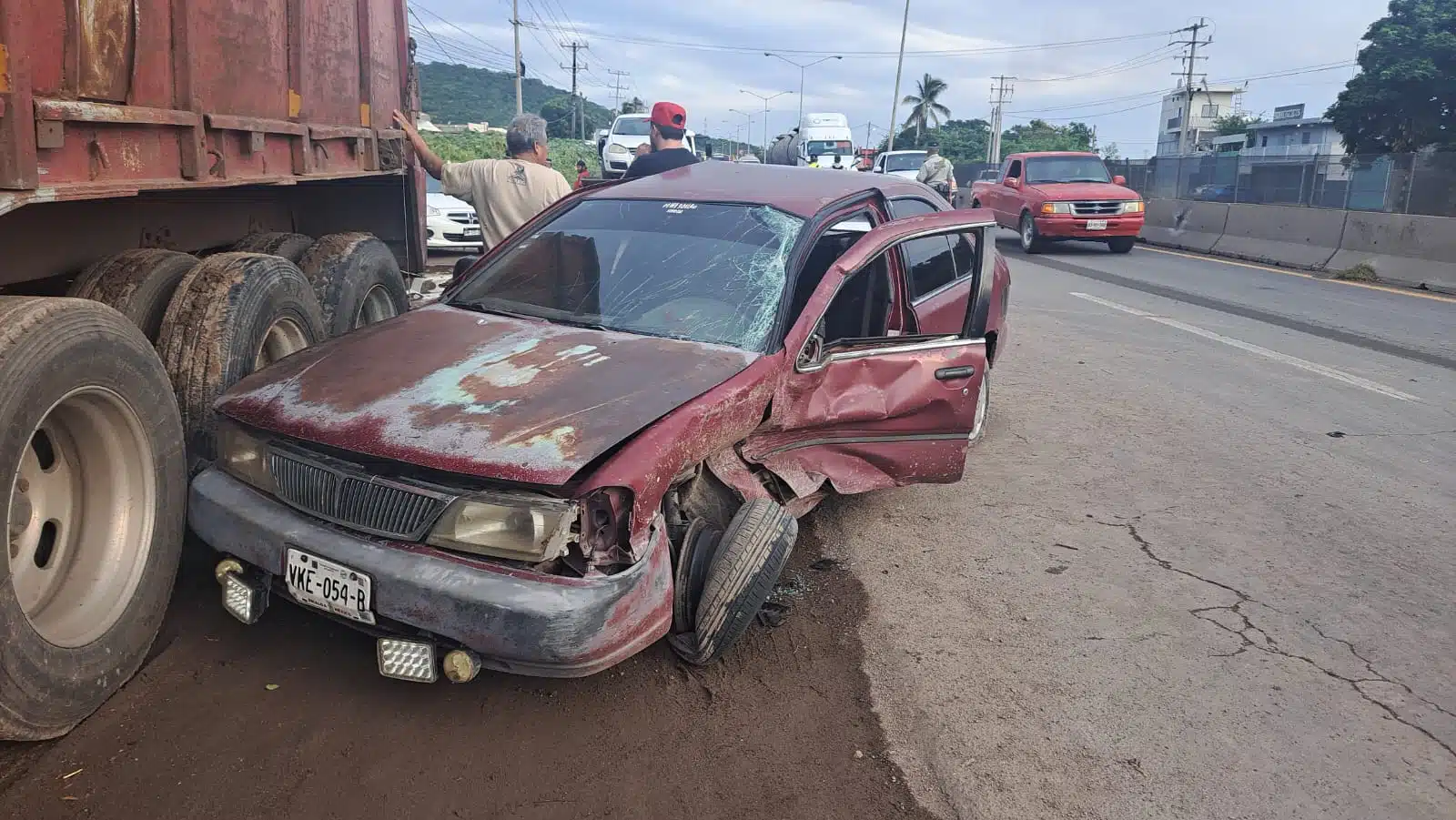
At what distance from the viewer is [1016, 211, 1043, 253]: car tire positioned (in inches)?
723

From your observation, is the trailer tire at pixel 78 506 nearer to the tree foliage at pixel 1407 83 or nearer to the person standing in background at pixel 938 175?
the person standing in background at pixel 938 175

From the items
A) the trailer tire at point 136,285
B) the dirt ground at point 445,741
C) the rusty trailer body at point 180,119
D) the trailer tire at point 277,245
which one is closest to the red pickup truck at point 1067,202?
the rusty trailer body at point 180,119

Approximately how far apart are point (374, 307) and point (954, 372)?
342 cm

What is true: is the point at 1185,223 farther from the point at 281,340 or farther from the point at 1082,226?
the point at 281,340

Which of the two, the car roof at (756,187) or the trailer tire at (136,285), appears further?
the car roof at (756,187)

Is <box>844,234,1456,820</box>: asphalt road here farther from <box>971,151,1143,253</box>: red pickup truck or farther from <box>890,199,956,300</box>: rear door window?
<box>971,151,1143,253</box>: red pickup truck

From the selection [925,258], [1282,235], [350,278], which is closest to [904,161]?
[1282,235]

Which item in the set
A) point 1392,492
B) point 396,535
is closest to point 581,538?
point 396,535

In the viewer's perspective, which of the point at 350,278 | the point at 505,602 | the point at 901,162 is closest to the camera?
the point at 505,602

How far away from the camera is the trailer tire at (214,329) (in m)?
3.78

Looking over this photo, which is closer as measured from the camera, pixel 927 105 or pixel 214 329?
pixel 214 329

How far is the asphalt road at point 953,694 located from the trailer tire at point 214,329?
675 millimetres

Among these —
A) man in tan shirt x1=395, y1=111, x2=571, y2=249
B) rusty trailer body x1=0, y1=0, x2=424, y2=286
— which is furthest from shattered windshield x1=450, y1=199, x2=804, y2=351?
man in tan shirt x1=395, y1=111, x2=571, y2=249

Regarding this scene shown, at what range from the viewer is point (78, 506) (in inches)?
125
